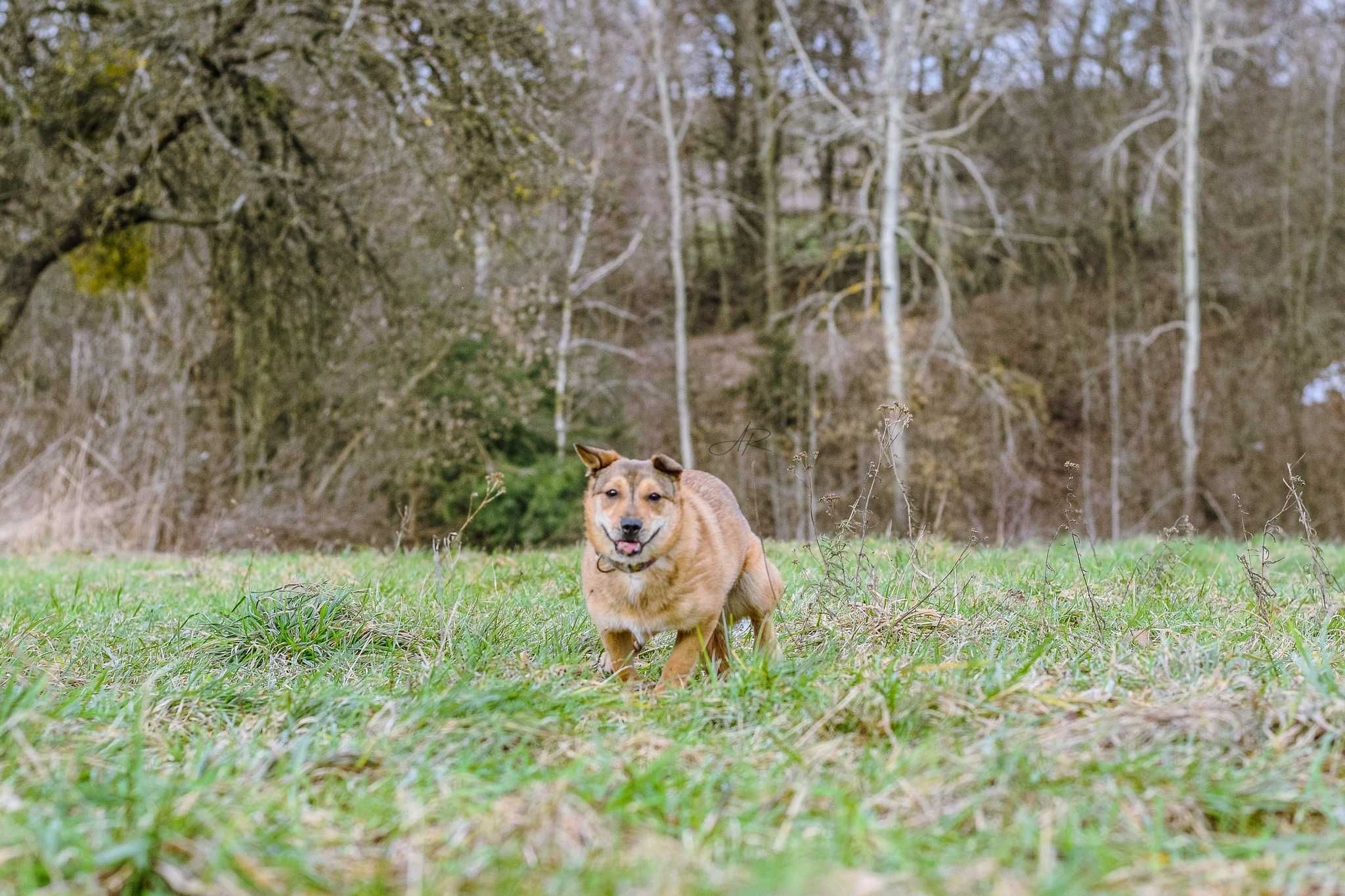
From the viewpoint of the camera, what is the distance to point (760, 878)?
208cm

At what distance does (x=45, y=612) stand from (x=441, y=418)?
1174 cm

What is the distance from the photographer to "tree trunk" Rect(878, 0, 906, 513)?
18.9 metres

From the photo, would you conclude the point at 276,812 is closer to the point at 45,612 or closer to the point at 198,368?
the point at 45,612

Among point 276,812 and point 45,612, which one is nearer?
point 276,812

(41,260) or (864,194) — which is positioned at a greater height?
(864,194)

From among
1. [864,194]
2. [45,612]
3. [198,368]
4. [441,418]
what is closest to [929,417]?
[864,194]

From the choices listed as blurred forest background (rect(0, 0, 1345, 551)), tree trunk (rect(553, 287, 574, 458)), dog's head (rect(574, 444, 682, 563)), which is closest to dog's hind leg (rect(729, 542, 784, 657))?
dog's head (rect(574, 444, 682, 563))

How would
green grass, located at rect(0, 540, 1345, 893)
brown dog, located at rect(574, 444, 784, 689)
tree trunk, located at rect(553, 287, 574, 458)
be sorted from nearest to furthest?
green grass, located at rect(0, 540, 1345, 893)
brown dog, located at rect(574, 444, 784, 689)
tree trunk, located at rect(553, 287, 574, 458)

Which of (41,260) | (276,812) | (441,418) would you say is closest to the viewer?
(276,812)

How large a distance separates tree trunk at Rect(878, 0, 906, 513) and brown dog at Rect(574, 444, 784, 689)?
14.6 metres

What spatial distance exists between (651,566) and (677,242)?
1807 cm

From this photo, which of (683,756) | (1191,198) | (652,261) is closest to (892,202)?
(1191,198)

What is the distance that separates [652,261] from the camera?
77.7ft

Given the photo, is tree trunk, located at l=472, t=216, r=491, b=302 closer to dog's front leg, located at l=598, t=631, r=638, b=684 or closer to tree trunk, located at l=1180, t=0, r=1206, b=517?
tree trunk, located at l=1180, t=0, r=1206, b=517
